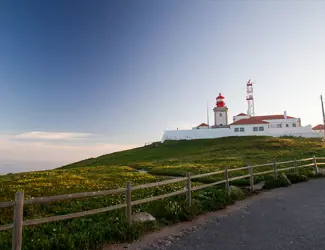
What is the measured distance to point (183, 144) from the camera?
77.2 m

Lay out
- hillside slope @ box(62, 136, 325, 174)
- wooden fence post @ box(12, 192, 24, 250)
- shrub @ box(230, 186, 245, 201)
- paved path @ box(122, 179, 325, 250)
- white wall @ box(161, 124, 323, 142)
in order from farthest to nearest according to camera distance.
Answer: white wall @ box(161, 124, 323, 142), hillside slope @ box(62, 136, 325, 174), shrub @ box(230, 186, 245, 201), paved path @ box(122, 179, 325, 250), wooden fence post @ box(12, 192, 24, 250)

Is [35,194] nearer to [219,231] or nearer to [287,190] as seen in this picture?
[219,231]

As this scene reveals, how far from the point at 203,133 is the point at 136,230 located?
8164 cm

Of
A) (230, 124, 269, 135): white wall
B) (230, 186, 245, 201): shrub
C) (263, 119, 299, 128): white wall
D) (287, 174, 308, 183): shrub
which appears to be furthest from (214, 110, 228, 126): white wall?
(230, 186, 245, 201): shrub

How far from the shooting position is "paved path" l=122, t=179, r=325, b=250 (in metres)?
7.25

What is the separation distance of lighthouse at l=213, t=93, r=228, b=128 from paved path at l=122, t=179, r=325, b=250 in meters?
87.6

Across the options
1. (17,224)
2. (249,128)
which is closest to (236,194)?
(17,224)

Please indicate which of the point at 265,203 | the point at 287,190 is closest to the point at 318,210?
the point at 265,203

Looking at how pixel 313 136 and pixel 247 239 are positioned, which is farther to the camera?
pixel 313 136

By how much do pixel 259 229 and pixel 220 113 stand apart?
307 ft

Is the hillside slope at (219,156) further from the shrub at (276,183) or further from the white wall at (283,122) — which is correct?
the white wall at (283,122)

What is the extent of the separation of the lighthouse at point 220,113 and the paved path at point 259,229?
87.6 m

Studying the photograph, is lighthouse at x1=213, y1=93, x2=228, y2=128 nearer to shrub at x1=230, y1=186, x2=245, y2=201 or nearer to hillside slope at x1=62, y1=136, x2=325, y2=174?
hillside slope at x1=62, y1=136, x2=325, y2=174

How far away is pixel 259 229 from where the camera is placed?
8.63 metres
